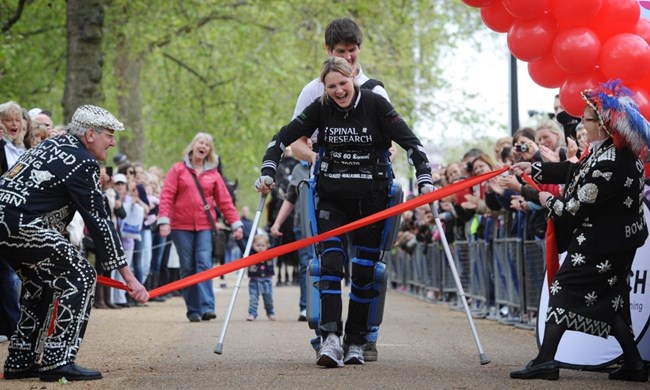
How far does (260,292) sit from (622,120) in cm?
850

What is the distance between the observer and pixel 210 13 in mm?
30594

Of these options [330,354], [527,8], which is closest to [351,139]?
[330,354]

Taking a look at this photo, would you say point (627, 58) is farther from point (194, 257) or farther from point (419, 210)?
point (419, 210)

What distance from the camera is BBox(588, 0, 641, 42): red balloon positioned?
362 inches

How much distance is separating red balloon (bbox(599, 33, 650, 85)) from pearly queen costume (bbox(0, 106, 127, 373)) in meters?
3.49

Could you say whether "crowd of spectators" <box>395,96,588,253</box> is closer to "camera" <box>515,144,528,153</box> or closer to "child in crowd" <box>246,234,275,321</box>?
"camera" <box>515,144,528,153</box>

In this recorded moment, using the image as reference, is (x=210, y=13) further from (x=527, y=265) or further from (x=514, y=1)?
(x=514, y=1)

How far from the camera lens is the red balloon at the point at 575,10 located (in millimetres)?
9133

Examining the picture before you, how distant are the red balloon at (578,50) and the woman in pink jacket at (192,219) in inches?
249

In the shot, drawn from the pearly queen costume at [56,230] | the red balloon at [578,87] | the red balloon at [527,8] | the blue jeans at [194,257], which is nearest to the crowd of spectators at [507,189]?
the red balloon at [578,87]

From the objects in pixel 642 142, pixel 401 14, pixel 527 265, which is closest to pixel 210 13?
pixel 401 14

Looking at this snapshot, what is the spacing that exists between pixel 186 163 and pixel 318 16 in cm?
1392

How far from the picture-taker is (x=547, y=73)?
31.6 feet

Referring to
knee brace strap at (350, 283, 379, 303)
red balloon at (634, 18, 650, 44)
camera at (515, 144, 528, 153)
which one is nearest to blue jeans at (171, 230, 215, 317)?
camera at (515, 144, 528, 153)
